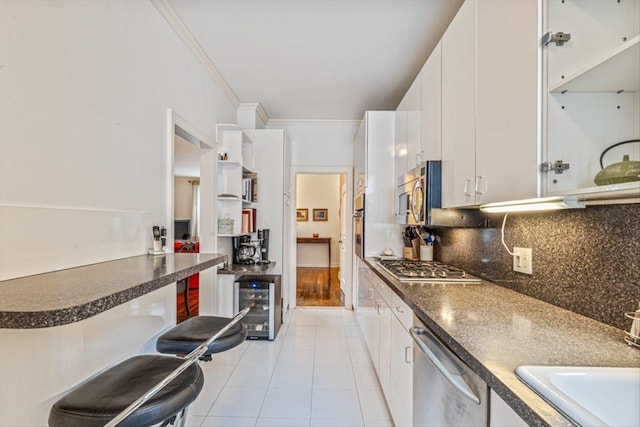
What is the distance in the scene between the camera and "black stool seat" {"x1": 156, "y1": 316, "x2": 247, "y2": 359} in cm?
150

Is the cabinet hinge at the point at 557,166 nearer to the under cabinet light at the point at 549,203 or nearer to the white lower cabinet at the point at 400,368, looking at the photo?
the under cabinet light at the point at 549,203

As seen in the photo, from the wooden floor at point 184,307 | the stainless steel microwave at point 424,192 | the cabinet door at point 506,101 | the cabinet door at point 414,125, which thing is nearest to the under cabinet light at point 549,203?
the cabinet door at point 506,101

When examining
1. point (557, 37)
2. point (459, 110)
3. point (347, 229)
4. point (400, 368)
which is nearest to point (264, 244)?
point (347, 229)

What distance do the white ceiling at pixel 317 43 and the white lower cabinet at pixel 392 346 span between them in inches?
74.2

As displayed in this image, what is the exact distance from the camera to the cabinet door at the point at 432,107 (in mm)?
1943

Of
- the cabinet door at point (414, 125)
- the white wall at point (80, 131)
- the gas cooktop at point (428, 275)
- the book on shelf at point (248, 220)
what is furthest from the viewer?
the book on shelf at point (248, 220)

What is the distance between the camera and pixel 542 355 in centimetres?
81

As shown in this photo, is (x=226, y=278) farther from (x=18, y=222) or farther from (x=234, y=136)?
(x=18, y=222)

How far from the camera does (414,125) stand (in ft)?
8.10

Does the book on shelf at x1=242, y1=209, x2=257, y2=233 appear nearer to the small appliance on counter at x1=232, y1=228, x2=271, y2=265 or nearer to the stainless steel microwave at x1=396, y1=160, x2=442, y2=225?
the small appliance on counter at x1=232, y1=228, x2=271, y2=265

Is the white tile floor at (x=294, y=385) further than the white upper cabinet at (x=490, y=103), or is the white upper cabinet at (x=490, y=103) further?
the white tile floor at (x=294, y=385)

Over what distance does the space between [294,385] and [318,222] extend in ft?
19.1

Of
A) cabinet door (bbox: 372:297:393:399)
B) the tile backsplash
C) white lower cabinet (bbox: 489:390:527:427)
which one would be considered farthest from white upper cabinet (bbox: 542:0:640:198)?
cabinet door (bbox: 372:297:393:399)

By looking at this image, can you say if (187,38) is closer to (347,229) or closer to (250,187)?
(250,187)
